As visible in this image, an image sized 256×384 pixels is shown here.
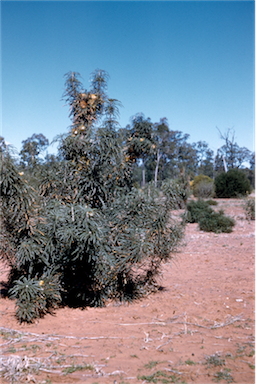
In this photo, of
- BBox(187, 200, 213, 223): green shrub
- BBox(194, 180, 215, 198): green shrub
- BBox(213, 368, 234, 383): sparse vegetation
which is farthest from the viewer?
BBox(194, 180, 215, 198): green shrub

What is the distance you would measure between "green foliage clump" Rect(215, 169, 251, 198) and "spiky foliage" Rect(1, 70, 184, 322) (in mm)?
21558

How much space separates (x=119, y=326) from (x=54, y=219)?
166 cm

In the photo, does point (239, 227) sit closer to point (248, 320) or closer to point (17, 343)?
point (248, 320)

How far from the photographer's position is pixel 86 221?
4180 millimetres

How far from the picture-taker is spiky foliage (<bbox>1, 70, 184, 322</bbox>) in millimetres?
4402

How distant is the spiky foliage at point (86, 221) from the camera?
4.40m

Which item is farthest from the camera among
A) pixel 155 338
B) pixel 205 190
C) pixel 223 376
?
pixel 205 190

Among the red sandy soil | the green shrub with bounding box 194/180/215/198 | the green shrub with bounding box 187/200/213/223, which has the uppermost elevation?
the green shrub with bounding box 194/180/215/198

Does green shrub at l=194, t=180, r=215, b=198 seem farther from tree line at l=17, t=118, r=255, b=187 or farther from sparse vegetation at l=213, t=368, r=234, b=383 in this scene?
sparse vegetation at l=213, t=368, r=234, b=383

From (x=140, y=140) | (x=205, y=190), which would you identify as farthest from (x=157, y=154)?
(x=205, y=190)

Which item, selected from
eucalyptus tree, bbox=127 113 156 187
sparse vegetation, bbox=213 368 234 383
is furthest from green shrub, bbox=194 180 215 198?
sparse vegetation, bbox=213 368 234 383

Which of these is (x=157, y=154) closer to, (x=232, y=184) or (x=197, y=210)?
(x=197, y=210)

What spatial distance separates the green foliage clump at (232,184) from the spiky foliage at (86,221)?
2156cm

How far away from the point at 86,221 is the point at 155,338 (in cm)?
163
